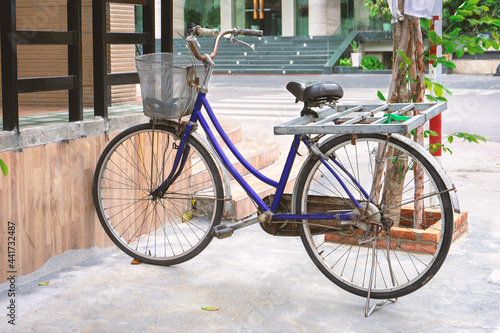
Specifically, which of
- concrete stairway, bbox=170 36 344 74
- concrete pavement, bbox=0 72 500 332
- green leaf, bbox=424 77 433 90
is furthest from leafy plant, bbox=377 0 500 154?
concrete stairway, bbox=170 36 344 74

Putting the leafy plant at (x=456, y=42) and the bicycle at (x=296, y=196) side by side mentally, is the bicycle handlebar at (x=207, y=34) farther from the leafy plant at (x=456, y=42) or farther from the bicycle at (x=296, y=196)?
the leafy plant at (x=456, y=42)

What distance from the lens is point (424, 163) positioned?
3479 mm

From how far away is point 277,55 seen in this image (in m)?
31.4

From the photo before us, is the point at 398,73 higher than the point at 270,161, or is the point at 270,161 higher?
the point at 398,73

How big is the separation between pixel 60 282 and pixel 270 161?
133 inches

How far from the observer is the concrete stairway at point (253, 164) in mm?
5445

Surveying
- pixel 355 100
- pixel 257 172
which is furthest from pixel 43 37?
pixel 355 100

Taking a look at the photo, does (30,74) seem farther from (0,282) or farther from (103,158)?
(0,282)

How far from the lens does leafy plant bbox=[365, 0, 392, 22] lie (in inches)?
1271

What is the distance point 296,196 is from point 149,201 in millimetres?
1490

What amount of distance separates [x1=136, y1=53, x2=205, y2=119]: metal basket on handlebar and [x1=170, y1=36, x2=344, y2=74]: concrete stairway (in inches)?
968

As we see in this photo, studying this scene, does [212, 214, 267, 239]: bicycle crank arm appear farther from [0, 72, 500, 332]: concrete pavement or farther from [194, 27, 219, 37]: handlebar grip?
[194, 27, 219, 37]: handlebar grip

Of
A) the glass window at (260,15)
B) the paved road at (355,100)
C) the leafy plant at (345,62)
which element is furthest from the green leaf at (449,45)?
the glass window at (260,15)

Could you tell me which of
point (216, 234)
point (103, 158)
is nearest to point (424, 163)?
point (216, 234)
